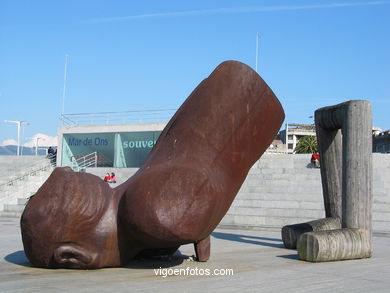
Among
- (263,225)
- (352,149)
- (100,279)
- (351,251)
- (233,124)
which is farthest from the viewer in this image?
(263,225)

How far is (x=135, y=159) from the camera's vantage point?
29984mm

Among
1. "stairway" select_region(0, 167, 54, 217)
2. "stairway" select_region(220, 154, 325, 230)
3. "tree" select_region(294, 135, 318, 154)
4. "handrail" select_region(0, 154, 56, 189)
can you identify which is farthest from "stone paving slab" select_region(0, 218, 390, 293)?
"tree" select_region(294, 135, 318, 154)

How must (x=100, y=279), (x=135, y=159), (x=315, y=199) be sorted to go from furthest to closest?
(x=135, y=159) → (x=315, y=199) → (x=100, y=279)

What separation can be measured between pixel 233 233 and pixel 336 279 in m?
7.14

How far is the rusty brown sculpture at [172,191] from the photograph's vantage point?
620cm

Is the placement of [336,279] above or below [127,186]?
below

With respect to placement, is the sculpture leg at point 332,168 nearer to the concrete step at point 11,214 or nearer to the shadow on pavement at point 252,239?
the shadow on pavement at point 252,239

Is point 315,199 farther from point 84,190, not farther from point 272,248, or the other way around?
point 84,190

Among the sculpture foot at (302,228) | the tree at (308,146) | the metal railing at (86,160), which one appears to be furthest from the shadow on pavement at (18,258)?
the tree at (308,146)

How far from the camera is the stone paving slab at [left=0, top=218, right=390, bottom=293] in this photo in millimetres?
5672

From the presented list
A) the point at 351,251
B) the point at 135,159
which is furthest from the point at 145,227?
the point at 135,159

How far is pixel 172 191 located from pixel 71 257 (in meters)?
1.65

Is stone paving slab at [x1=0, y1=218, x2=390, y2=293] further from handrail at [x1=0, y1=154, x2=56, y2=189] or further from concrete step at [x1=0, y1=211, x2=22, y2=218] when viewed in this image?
handrail at [x1=0, y1=154, x2=56, y2=189]

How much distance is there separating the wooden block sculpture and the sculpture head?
125 inches
